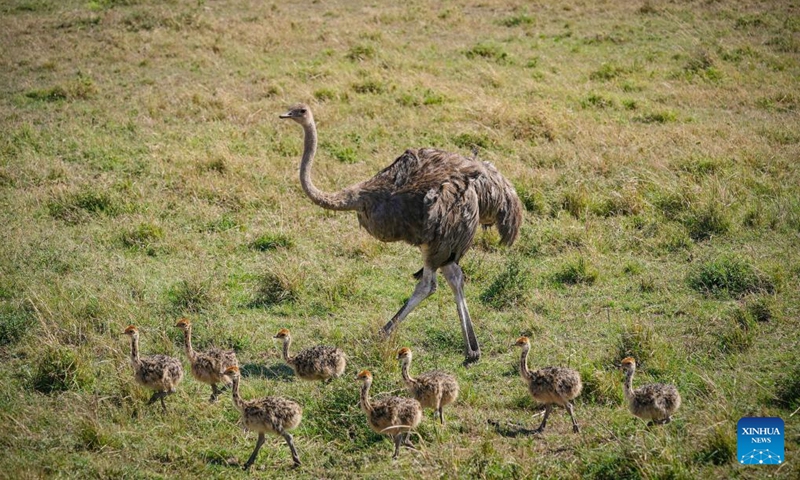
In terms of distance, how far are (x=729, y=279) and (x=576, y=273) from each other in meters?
1.47

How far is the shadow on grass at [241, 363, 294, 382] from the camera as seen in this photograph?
7.36m

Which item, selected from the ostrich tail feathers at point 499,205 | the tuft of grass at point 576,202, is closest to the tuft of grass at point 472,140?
the tuft of grass at point 576,202

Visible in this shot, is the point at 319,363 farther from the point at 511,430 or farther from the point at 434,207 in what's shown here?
the point at 434,207

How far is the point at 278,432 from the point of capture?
5.95 m

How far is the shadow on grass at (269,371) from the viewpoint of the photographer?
736 centimetres

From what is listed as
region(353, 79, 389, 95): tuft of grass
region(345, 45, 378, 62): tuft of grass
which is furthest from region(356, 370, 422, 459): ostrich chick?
region(345, 45, 378, 62): tuft of grass

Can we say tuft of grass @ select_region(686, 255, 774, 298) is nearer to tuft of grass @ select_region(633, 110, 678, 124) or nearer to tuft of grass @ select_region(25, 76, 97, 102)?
tuft of grass @ select_region(633, 110, 678, 124)

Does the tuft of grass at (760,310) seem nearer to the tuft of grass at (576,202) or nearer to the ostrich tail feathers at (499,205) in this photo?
the ostrich tail feathers at (499,205)

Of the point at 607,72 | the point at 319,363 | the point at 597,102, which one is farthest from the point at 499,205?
the point at 607,72

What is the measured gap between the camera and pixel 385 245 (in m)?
9.89

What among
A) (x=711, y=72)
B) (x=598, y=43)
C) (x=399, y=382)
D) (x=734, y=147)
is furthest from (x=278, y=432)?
(x=598, y=43)

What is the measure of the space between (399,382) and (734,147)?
24.1 ft

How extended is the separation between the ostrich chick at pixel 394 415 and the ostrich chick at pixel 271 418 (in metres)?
0.49

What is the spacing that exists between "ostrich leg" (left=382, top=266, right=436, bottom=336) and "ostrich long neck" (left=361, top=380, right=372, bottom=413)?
1.55m
